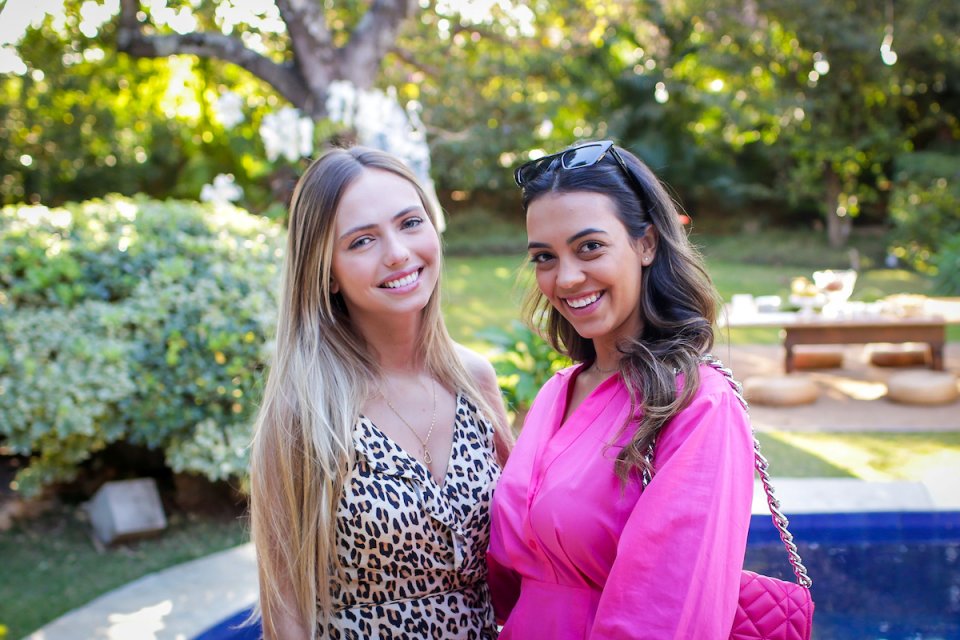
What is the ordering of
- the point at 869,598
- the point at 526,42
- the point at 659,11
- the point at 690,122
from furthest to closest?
the point at 690,122 < the point at 659,11 < the point at 526,42 < the point at 869,598

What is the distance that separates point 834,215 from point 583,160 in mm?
16439

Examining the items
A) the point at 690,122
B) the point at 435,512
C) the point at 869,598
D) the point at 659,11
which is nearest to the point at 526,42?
the point at 659,11

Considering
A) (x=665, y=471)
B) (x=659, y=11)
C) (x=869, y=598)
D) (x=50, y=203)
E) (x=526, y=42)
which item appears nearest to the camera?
(x=665, y=471)

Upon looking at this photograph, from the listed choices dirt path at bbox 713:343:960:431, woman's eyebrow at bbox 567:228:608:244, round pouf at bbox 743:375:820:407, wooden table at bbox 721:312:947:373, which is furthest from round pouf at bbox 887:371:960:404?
woman's eyebrow at bbox 567:228:608:244

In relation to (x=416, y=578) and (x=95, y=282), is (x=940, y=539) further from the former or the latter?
(x=95, y=282)

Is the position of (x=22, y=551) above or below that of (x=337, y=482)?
below

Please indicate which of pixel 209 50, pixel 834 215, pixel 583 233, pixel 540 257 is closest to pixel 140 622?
pixel 540 257

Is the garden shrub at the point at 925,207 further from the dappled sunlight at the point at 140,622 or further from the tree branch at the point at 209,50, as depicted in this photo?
the dappled sunlight at the point at 140,622

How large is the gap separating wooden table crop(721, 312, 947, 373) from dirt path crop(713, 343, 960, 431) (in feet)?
1.37

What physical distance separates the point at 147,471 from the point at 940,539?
451cm

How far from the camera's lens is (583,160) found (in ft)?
6.24

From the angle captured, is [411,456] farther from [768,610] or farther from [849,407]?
[849,407]

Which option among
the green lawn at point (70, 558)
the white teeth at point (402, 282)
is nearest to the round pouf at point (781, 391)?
the green lawn at point (70, 558)

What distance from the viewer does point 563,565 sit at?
1.84 m
